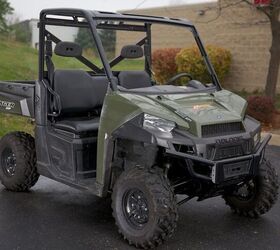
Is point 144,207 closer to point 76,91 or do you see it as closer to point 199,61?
point 76,91

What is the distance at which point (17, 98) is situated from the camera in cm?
561

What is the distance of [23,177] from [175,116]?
2204 millimetres

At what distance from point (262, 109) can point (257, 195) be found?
5.68m

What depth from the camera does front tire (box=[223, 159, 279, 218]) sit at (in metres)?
4.93

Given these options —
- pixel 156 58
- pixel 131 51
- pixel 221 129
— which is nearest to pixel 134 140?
pixel 221 129

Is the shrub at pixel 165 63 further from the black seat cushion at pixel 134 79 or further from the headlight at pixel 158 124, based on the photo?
the headlight at pixel 158 124

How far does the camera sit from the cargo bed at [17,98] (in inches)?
214

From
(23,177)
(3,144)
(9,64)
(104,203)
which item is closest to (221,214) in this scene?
(104,203)

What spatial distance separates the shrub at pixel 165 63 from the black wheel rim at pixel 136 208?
11305 millimetres

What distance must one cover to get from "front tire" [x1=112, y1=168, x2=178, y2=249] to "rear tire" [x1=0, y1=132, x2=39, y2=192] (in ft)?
5.05

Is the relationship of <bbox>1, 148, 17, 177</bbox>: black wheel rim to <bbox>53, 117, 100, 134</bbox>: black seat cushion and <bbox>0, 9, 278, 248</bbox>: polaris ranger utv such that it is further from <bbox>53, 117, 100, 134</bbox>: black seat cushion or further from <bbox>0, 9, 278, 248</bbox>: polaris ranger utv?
<bbox>53, 117, 100, 134</bbox>: black seat cushion

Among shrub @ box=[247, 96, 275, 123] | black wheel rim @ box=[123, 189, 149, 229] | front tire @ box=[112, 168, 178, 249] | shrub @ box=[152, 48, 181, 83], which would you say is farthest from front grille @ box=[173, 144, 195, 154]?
shrub @ box=[152, 48, 181, 83]

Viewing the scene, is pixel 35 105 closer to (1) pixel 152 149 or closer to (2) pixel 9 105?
(2) pixel 9 105

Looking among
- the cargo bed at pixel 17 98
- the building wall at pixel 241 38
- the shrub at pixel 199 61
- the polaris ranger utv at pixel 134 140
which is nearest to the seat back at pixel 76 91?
the polaris ranger utv at pixel 134 140
